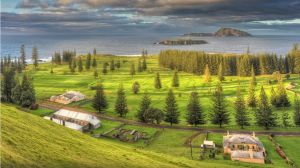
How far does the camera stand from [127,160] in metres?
29.4

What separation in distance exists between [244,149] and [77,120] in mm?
→ 38534

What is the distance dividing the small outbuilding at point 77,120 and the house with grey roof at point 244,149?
30.4 metres

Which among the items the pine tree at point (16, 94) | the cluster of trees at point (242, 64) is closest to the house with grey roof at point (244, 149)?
the pine tree at point (16, 94)

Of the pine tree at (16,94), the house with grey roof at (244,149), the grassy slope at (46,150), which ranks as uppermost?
the grassy slope at (46,150)

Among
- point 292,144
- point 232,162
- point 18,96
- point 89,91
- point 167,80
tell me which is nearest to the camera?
point 232,162

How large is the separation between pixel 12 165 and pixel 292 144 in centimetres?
5388

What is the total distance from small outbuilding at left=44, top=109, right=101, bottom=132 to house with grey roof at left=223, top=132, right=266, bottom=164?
30.4 m

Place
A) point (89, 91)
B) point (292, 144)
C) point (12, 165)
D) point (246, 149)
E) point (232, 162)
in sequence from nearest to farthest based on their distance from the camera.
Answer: point (12, 165) → point (232, 162) → point (246, 149) → point (292, 144) → point (89, 91)

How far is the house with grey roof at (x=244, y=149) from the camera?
4894 centimetres

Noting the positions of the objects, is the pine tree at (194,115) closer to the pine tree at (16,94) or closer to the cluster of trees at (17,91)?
the cluster of trees at (17,91)

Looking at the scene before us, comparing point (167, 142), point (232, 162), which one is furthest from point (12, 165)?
point (167, 142)

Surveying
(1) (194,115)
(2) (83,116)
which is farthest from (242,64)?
(2) (83,116)

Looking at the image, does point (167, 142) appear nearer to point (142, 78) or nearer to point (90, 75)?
point (142, 78)

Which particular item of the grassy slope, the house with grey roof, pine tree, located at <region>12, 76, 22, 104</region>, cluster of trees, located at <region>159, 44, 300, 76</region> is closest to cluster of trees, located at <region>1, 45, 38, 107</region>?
pine tree, located at <region>12, 76, 22, 104</region>
